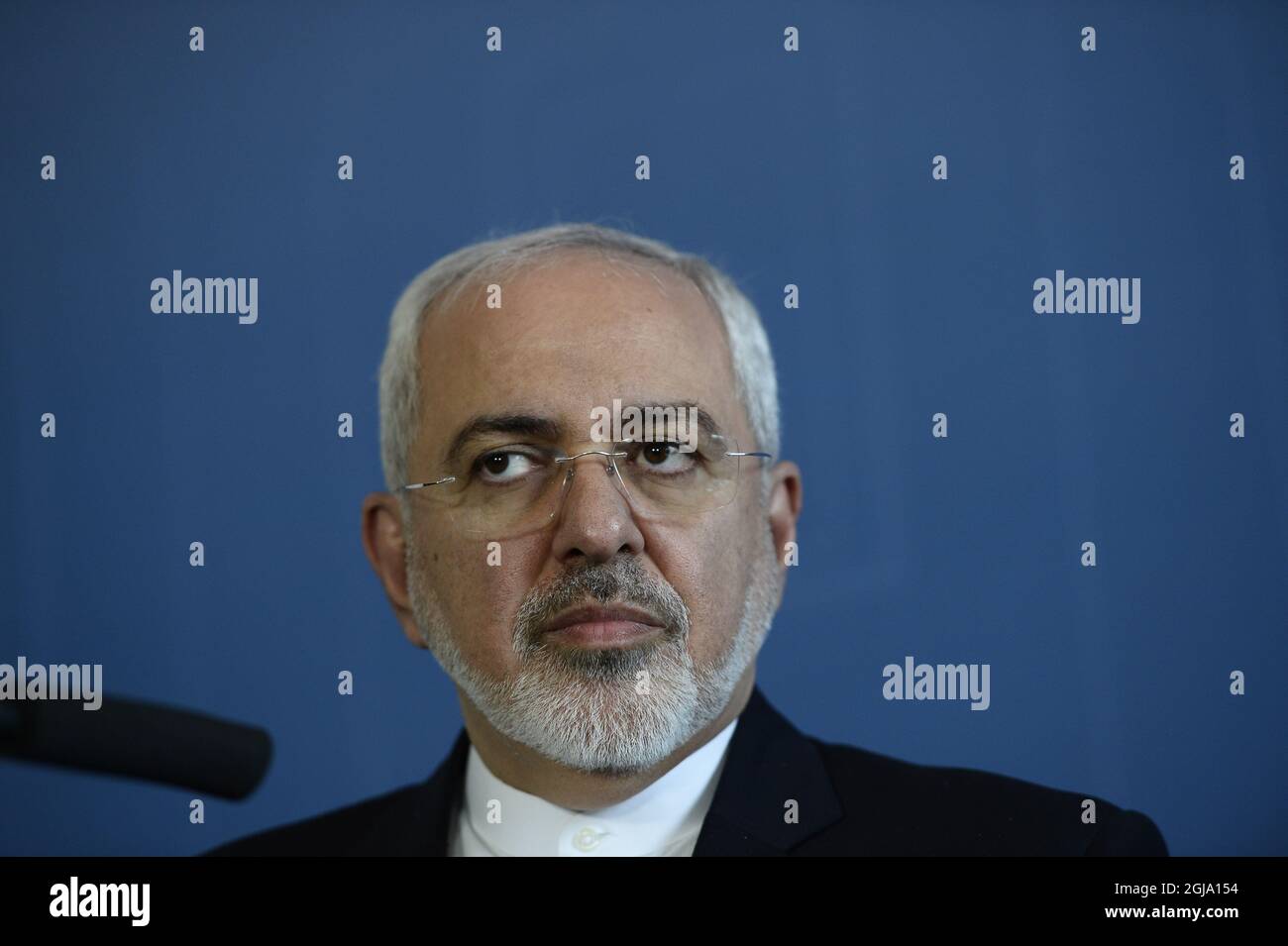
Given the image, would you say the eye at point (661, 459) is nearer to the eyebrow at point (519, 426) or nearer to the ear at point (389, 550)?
the eyebrow at point (519, 426)

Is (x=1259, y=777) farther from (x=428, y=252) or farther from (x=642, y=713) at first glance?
(x=428, y=252)

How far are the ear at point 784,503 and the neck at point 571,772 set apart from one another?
0.22 meters

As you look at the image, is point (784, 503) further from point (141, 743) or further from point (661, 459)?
point (141, 743)

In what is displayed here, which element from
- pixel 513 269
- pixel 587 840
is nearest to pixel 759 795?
pixel 587 840

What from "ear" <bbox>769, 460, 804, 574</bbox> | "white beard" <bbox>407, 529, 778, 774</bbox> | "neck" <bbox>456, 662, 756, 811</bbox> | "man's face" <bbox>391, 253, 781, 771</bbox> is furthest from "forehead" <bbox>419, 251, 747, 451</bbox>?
"neck" <bbox>456, 662, 756, 811</bbox>

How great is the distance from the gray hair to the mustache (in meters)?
0.31

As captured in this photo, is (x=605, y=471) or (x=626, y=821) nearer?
(x=605, y=471)

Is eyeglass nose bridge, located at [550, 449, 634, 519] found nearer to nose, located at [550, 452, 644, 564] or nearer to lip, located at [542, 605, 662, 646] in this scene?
nose, located at [550, 452, 644, 564]

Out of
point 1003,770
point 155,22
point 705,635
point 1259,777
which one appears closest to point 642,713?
point 705,635

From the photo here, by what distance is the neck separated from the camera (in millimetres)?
2064

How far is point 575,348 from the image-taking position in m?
2.02

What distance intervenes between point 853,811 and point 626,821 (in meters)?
0.35

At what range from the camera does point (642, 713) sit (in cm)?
198
